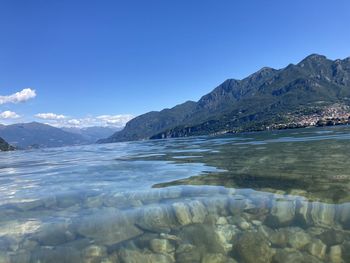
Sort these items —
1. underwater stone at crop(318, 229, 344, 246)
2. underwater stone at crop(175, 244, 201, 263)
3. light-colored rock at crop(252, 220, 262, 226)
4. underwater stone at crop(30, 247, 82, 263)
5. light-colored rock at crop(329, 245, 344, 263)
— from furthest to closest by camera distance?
light-colored rock at crop(252, 220, 262, 226) < underwater stone at crop(318, 229, 344, 246) < underwater stone at crop(30, 247, 82, 263) < underwater stone at crop(175, 244, 201, 263) < light-colored rock at crop(329, 245, 344, 263)

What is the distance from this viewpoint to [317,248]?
346 inches

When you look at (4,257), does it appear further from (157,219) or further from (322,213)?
(322,213)

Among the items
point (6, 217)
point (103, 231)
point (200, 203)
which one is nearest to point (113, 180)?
point (6, 217)

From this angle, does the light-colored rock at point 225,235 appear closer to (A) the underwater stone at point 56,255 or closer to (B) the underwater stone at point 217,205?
(B) the underwater stone at point 217,205

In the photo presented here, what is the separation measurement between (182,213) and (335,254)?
543cm

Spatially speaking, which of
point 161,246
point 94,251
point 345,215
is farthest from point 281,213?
point 94,251

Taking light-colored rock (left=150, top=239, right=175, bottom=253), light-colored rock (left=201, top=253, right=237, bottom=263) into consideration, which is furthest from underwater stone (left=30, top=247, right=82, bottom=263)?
light-colored rock (left=201, top=253, right=237, bottom=263)

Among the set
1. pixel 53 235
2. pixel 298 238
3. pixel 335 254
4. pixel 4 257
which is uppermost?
pixel 53 235

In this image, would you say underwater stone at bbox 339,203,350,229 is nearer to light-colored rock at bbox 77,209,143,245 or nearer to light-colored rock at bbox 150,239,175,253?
light-colored rock at bbox 150,239,175,253

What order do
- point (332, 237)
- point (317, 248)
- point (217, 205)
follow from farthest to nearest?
point (217, 205)
point (332, 237)
point (317, 248)

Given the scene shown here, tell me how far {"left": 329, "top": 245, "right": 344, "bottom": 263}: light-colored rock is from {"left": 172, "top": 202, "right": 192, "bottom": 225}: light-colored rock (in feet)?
14.6

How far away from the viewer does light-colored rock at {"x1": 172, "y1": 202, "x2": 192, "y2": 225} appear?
11445 mm

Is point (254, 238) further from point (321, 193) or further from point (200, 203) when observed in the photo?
point (321, 193)

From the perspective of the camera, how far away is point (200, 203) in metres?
13.5
